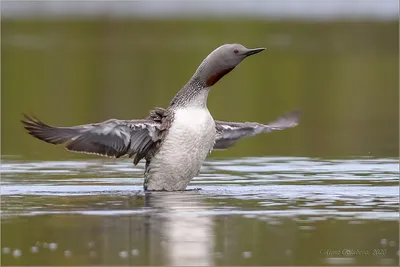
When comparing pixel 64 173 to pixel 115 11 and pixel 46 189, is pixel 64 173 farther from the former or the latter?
pixel 115 11

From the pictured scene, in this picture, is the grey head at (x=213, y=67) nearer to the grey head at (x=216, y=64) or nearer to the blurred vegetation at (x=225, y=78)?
the grey head at (x=216, y=64)

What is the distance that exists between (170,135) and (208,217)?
194 centimetres

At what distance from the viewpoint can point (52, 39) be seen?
44.7 meters

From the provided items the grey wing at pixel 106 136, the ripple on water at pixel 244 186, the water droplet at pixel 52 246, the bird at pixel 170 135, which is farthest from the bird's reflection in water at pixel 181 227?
the water droplet at pixel 52 246

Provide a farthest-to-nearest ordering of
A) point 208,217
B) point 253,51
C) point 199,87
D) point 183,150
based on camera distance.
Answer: point 253,51
point 199,87
point 183,150
point 208,217

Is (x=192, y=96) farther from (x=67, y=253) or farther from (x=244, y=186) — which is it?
(x=67, y=253)

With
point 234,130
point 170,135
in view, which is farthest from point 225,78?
point 170,135

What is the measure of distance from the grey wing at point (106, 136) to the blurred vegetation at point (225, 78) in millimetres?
3739

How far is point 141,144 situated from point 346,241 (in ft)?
12.0

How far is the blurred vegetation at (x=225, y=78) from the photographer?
19469 mm

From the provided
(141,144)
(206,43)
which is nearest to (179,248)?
(141,144)

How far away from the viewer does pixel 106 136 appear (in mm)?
12812

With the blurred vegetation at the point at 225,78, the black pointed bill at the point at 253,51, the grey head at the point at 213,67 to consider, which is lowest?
the blurred vegetation at the point at 225,78

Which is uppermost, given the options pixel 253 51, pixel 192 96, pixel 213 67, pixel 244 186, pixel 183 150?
pixel 253 51
